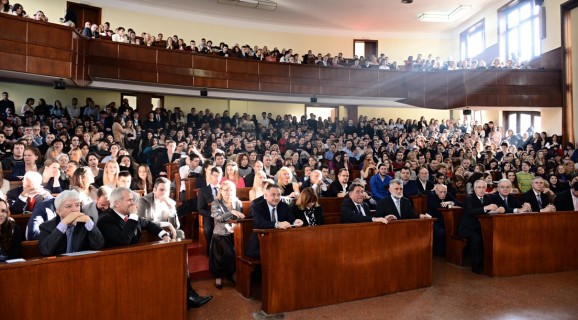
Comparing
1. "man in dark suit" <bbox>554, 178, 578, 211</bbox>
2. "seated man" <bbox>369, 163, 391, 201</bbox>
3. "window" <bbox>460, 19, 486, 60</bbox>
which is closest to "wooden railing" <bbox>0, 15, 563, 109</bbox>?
"window" <bbox>460, 19, 486, 60</bbox>

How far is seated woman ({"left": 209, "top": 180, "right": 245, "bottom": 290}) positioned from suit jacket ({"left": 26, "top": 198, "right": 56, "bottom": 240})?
5.21ft

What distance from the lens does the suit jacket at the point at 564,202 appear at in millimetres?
5672

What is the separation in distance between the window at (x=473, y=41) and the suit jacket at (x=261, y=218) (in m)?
14.7

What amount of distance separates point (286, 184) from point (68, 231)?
127 inches

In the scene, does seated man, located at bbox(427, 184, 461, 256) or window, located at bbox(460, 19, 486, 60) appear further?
window, located at bbox(460, 19, 486, 60)

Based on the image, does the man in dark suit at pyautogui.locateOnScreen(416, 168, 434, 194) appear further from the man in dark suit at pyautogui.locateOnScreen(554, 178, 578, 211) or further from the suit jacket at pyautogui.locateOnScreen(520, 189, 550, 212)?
the man in dark suit at pyautogui.locateOnScreen(554, 178, 578, 211)

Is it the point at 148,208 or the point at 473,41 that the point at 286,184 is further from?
the point at 473,41

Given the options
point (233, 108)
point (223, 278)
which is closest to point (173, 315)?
point (223, 278)

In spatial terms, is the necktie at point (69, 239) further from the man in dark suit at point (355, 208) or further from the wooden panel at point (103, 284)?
the man in dark suit at point (355, 208)

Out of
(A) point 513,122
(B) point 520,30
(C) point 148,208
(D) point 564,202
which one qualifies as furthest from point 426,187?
(B) point 520,30

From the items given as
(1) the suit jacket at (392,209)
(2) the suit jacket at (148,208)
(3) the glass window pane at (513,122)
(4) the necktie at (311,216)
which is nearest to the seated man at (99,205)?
(2) the suit jacket at (148,208)

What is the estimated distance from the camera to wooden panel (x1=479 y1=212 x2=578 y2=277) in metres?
4.96

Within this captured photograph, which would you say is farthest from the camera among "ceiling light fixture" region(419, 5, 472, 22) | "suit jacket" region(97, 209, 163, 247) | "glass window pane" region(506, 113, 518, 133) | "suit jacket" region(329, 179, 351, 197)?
"ceiling light fixture" region(419, 5, 472, 22)

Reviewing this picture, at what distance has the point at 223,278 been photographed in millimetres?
4648
